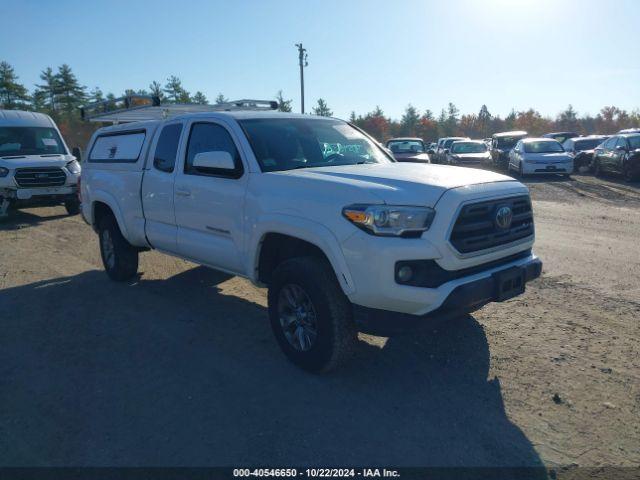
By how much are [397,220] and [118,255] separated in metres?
4.42

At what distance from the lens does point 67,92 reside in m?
59.5

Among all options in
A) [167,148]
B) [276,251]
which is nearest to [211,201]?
[276,251]

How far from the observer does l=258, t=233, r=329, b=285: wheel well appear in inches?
156

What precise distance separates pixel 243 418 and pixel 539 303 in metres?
3.44

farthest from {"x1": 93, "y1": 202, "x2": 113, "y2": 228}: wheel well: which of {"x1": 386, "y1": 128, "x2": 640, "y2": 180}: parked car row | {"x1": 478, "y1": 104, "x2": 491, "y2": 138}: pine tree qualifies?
{"x1": 478, "y1": 104, "x2": 491, "y2": 138}: pine tree

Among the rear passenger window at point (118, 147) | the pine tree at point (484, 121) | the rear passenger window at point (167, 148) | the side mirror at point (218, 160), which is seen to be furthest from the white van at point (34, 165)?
the pine tree at point (484, 121)

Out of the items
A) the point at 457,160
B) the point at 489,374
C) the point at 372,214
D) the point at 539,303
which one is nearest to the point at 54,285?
the point at 372,214

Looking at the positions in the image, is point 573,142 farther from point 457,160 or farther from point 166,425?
point 166,425

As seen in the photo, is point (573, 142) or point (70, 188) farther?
A: point (573, 142)

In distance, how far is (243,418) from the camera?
329 cm

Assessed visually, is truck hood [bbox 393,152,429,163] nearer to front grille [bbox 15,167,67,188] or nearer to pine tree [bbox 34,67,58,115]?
front grille [bbox 15,167,67,188]

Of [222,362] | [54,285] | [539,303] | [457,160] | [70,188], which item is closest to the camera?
[222,362]

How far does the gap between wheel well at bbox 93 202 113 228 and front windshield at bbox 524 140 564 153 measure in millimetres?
16271

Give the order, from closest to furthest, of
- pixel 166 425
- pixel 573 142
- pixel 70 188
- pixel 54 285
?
pixel 166 425
pixel 54 285
pixel 70 188
pixel 573 142
